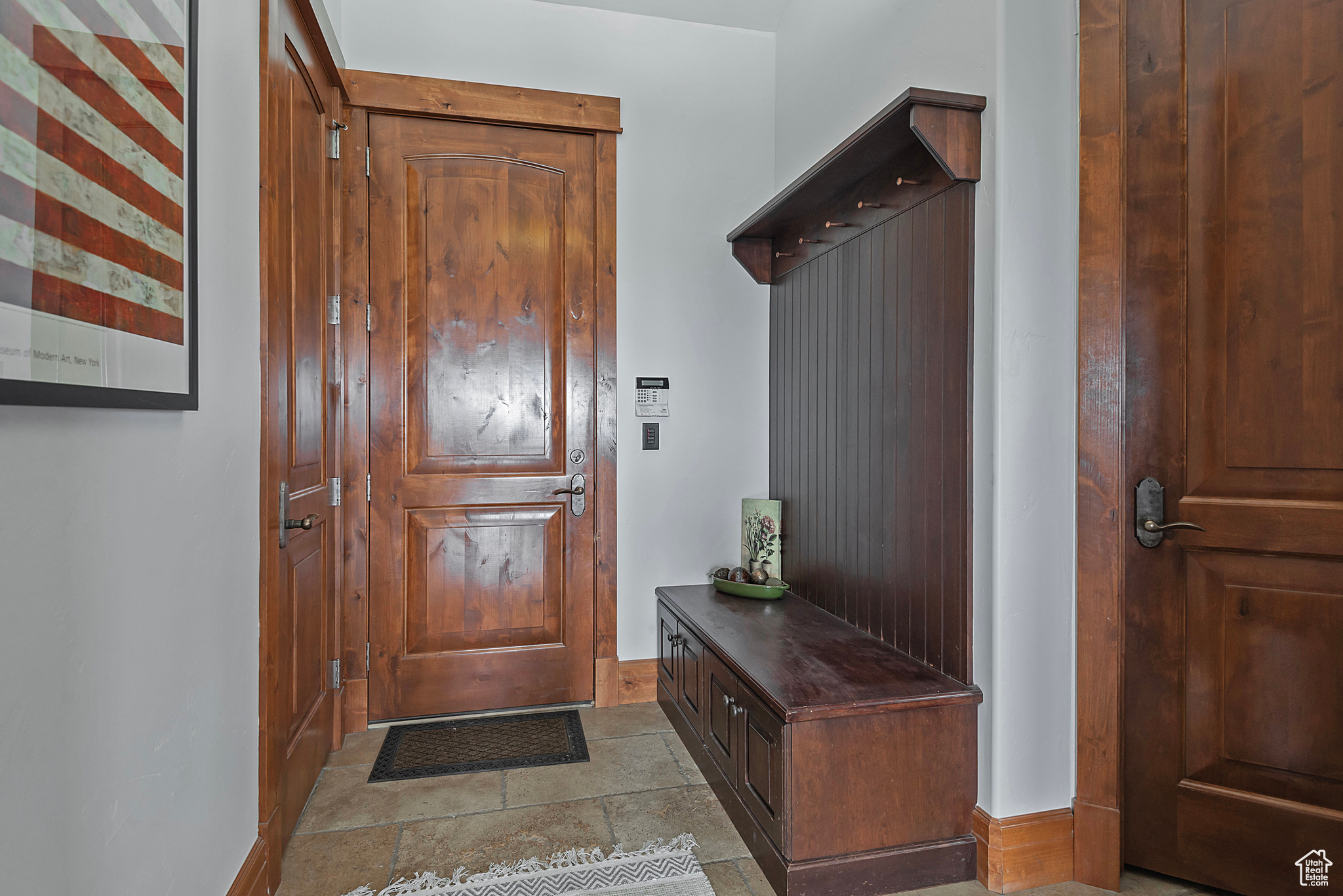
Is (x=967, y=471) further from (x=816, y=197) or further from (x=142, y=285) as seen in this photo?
(x=142, y=285)

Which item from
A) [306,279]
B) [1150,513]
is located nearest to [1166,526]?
[1150,513]

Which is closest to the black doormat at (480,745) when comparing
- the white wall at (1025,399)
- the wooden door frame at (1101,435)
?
the white wall at (1025,399)

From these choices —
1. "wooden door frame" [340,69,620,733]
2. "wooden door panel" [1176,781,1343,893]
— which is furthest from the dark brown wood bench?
"wooden door frame" [340,69,620,733]

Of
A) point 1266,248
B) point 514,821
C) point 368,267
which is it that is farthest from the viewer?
point 368,267

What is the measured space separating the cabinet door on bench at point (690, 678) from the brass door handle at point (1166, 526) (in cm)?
136

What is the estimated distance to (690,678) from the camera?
2.61m

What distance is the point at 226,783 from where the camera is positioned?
1480mm

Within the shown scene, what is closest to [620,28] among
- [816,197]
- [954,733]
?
[816,197]

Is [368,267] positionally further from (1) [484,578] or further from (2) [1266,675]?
(2) [1266,675]

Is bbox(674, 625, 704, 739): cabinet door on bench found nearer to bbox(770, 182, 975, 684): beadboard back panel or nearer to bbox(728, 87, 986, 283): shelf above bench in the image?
bbox(770, 182, 975, 684): beadboard back panel

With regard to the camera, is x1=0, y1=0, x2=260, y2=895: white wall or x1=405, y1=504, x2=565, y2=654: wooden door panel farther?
x1=405, y1=504, x2=565, y2=654: wooden door panel

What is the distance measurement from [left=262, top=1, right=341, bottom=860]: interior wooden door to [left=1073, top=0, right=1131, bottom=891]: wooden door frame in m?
2.04

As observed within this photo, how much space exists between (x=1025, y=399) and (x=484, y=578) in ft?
6.94

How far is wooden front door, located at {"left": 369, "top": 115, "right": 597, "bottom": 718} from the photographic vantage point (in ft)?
9.29
